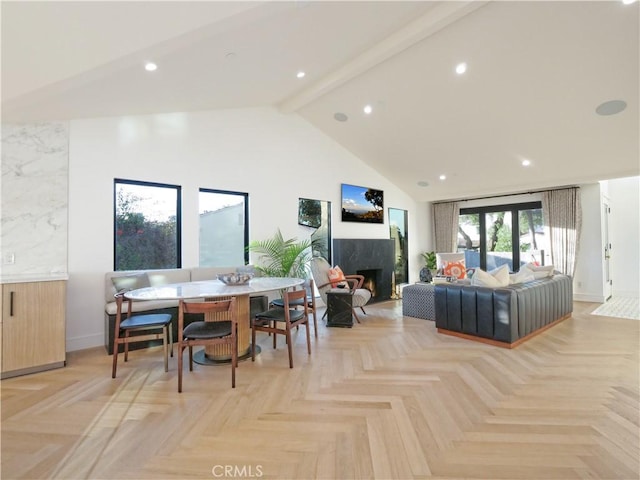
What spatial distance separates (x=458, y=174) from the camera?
6441 millimetres

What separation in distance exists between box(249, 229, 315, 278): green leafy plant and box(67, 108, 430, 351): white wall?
208 mm

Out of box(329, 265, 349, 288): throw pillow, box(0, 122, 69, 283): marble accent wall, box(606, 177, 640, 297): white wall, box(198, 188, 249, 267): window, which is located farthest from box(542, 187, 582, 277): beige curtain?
box(0, 122, 69, 283): marble accent wall

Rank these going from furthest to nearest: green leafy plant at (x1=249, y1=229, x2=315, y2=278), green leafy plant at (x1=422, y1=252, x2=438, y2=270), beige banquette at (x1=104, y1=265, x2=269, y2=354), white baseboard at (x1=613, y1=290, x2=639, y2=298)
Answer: green leafy plant at (x1=422, y1=252, x2=438, y2=270), white baseboard at (x1=613, y1=290, x2=639, y2=298), green leafy plant at (x1=249, y1=229, x2=315, y2=278), beige banquette at (x1=104, y1=265, x2=269, y2=354)

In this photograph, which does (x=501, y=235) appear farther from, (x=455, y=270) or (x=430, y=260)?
(x=455, y=270)

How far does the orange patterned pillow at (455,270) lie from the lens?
612 centimetres

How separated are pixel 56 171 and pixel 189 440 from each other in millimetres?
3289

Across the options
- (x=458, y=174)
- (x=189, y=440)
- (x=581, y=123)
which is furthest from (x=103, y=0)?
Answer: (x=458, y=174)

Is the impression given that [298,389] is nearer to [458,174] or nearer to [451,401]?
[451,401]

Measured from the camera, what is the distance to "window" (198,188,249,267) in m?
4.77

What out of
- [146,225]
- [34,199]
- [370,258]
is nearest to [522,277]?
[370,258]

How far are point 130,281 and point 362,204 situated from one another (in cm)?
454

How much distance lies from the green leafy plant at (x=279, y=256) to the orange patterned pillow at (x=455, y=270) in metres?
2.83

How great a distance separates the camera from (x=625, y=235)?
21.8 feet

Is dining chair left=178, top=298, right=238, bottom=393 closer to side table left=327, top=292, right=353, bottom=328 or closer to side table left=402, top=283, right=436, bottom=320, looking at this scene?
side table left=327, top=292, right=353, bottom=328
